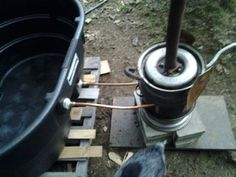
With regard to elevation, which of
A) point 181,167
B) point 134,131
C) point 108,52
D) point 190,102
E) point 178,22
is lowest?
point 181,167

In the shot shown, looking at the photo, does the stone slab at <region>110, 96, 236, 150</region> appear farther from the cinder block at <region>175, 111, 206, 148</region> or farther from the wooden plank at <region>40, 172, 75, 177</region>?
the wooden plank at <region>40, 172, 75, 177</region>

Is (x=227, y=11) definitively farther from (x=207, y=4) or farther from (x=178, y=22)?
(x=178, y=22)

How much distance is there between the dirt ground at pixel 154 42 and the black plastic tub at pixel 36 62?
26 cm

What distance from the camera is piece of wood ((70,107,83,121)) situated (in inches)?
56.3

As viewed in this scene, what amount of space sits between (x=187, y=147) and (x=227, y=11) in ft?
3.03

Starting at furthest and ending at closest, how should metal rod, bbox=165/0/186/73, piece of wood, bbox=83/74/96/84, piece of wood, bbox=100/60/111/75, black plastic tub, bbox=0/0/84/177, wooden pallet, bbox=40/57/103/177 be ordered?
piece of wood, bbox=100/60/111/75, piece of wood, bbox=83/74/96/84, wooden pallet, bbox=40/57/103/177, black plastic tub, bbox=0/0/84/177, metal rod, bbox=165/0/186/73

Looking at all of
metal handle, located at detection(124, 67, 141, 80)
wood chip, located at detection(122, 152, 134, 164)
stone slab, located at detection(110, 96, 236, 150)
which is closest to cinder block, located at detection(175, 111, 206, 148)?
stone slab, located at detection(110, 96, 236, 150)

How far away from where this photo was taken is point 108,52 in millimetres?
1811

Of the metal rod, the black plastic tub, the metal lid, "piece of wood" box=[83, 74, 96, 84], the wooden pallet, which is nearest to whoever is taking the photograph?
the metal rod

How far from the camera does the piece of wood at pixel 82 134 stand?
138cm

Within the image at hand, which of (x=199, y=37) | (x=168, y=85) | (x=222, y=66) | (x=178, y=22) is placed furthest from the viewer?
(x=199, y=37)

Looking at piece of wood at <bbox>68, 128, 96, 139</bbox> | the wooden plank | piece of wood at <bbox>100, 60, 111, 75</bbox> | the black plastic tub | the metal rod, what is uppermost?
the metal rod

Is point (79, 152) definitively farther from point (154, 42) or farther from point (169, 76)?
point (154, 42)

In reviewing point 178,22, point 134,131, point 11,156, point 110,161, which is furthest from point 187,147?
point 11,156
